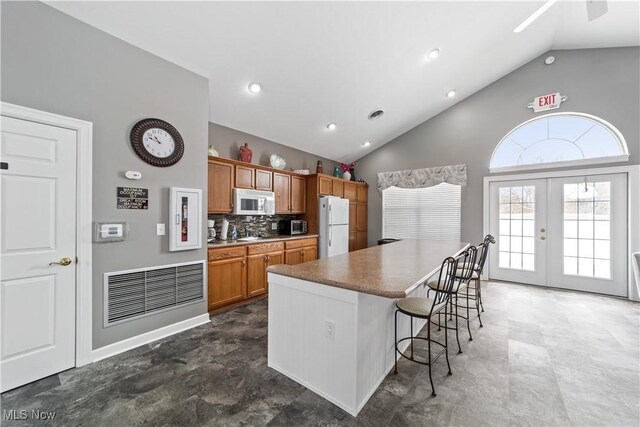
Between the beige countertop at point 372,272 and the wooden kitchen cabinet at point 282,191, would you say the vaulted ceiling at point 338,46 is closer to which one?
the wooden kitchen cabinet at point 282,191

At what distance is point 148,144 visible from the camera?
2.56m

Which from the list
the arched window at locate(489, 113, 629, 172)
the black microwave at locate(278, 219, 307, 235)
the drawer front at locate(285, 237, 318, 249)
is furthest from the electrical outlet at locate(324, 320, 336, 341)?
the arched window at locate(489, 113, 629, 172)

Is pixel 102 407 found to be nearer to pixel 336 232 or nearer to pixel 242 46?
pixel 242 46

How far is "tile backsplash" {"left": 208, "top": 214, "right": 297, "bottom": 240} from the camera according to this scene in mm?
4020

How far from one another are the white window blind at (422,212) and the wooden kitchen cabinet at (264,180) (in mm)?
2989

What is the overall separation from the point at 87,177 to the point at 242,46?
2.01 meters

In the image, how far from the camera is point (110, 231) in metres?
2.31

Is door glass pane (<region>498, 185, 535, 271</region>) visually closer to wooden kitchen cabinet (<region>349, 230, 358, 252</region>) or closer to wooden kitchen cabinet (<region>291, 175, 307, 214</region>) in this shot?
wooden kitchen cabinet (<region>349, 230, 358, 252</region>)

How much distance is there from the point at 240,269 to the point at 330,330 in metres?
2.15

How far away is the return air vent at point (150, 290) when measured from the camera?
2.37 meters

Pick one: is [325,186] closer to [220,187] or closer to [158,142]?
[220,187]

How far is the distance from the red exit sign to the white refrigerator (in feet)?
12.3

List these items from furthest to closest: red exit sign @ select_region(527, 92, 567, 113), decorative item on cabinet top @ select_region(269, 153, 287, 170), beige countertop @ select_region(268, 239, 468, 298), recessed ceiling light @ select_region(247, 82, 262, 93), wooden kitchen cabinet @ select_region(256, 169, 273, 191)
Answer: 1. decorative item on cabinet top @ select_region(269, 153, 287, 170)
2. red exit sign @ select_region(527, 92, 567, 113)
3. wooden kitchen cabinet @ select_region(256, 169, 273, 191)
4. recessed ceiling light @ select_region(247, 82, 262, 93)
5. beige countertop @ select_region(268, 239, 468, 298)

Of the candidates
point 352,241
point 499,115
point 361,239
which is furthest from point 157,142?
point 499,115
